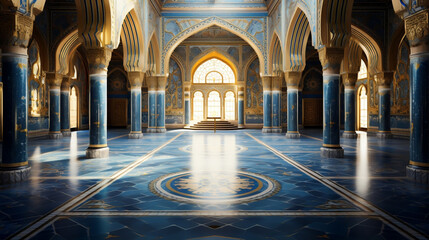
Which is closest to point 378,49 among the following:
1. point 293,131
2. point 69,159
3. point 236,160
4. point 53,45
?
point 293,131

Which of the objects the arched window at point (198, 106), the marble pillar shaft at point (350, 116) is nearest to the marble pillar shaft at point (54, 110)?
the arched window at point (198, 106)

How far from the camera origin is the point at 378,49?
14227 mm

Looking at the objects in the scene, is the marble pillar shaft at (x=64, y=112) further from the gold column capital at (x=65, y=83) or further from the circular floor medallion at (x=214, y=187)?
the circular floor medallion at (x=214, y=187)

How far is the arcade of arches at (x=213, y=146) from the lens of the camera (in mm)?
3453

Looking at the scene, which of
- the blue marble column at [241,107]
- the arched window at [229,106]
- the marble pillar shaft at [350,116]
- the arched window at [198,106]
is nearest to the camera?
the marble pillar shaft at [350,116]

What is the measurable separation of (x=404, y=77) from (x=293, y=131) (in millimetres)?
6602

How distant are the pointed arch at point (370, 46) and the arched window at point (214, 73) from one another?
11.9 metres

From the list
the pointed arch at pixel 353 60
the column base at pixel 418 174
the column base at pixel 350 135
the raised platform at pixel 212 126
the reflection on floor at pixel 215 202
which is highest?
the pointed arch at pixel 353 60

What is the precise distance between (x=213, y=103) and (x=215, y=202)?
21.3 m

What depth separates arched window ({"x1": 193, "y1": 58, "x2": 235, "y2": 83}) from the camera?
25.0 m

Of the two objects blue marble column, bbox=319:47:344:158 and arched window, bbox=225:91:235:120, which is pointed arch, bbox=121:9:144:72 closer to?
blue marble column, bbox=319:47:344:158

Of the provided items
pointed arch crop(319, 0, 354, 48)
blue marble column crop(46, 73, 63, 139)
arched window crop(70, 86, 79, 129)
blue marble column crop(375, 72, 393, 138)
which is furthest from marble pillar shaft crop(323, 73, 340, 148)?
arched window crop(70, 86, 79, 129)

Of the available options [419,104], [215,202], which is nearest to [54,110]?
[215,202]

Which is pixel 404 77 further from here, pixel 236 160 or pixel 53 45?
pixel 53 45
